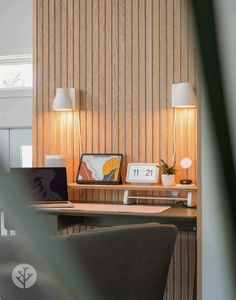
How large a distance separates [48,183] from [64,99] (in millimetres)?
629

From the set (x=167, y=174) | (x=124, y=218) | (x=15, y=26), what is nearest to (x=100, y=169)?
(x=167, y=174)

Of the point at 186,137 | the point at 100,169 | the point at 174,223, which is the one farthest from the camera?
the point at 100,169

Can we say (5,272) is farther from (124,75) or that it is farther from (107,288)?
(124,75)

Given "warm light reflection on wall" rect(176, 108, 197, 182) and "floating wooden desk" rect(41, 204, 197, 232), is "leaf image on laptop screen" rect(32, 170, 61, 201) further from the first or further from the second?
"warm light reflection on wall" rect(176, 108, 197, 182)

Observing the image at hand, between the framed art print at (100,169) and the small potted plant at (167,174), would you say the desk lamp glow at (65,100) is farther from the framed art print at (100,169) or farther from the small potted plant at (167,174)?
the small potted plant at (167,174)

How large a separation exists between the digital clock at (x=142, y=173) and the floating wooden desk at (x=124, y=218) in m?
0.31

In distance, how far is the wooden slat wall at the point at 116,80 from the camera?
150 inches

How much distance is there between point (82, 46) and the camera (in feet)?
13.3

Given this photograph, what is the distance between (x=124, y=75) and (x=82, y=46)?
415mm

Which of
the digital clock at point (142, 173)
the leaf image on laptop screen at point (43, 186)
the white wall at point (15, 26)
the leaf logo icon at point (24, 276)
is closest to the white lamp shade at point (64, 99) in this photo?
the leaf image on laptop screen at point (43, 186)

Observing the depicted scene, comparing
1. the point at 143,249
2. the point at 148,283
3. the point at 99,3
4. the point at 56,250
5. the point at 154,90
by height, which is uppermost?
the point at 99,3

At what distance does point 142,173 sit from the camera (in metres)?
3.77

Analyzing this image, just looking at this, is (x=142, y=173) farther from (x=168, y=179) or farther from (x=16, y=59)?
(x=16, y=59)

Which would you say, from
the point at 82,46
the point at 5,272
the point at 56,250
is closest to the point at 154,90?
the point at 82,46
